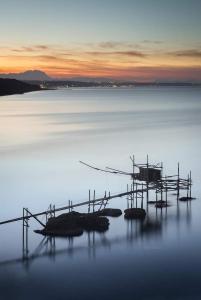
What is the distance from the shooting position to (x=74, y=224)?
18.8 meters

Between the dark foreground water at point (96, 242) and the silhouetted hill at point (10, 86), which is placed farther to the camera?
the silhouetted hill at point (10, 86)

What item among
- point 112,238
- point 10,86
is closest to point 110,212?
point 112,238

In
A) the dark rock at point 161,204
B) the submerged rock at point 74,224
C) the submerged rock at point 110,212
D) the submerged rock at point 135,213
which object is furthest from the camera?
the dark rock at point 161,204

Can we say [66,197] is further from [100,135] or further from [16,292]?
[100,135]

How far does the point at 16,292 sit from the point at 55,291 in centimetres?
112

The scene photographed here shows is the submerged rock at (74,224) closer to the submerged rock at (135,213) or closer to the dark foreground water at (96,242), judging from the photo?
the dark foreground water at (96,242)

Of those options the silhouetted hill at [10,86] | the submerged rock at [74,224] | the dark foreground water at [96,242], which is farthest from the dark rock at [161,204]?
the silhouetted hill at [10,86]

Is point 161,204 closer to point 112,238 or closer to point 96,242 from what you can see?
point 112,238

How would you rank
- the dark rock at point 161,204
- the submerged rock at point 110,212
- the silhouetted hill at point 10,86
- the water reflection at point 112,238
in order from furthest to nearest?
the silhouetted hill at point 10,86 < the dark rock at point 161,204 < the submerged rock at point 110,212 < the water reflection at point 112,238

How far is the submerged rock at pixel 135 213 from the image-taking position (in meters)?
21.0

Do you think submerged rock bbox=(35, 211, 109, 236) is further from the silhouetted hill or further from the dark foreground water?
the silhouetted hill

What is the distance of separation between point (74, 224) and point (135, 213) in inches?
135

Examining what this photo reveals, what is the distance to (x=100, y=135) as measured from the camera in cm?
5659

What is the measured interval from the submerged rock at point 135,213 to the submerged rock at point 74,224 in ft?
5.38
